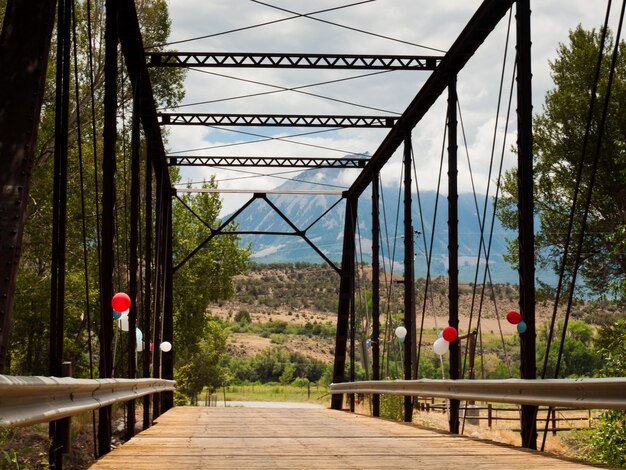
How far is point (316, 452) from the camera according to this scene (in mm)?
8617

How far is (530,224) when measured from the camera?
1060 centimetres

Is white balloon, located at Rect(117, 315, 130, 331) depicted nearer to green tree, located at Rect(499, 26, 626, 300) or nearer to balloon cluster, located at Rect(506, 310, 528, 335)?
balloon cluster, located at Rect(506, 310, 528, 335)

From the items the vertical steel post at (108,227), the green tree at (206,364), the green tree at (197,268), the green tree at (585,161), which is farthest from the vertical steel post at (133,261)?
the green tree at (206,364)

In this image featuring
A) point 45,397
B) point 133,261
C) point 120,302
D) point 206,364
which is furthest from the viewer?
point 206,364

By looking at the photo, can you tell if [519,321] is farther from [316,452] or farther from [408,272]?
[408,272]

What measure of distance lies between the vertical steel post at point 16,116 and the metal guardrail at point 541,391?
12.5 ft

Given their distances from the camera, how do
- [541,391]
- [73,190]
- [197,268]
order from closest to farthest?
[541,391], [73,190], [197,268]

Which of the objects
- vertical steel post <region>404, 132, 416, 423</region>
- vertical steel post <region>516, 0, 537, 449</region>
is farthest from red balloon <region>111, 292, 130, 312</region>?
vertical steel post <region>404, 132, 416, 423</region>

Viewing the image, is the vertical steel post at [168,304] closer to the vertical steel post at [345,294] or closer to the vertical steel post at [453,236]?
the vertical steel post at [345,294]

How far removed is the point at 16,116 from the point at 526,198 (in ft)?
20.4

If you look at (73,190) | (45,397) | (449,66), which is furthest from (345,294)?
(45,397)

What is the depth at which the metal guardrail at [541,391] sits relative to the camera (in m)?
6.34

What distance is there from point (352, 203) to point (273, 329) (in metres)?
117

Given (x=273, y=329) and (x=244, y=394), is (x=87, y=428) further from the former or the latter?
(x=273, y=329)
